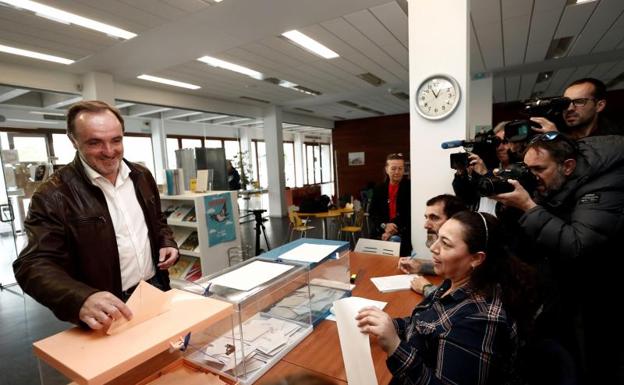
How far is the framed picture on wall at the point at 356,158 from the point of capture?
1191cm

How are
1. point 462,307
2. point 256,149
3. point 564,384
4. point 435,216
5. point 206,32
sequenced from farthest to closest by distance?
1. point 256,149
2. point 206,32
3. point 435,216
4. point 462,307
5. point 564,384

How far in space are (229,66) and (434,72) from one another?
368 cm

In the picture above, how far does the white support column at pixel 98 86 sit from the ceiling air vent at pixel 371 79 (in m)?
4.35

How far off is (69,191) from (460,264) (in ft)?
5.32

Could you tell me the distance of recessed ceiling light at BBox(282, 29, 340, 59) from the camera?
391 centimetres

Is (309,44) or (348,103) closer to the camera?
(309,44)

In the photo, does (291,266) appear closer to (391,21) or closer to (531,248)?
(531,248)

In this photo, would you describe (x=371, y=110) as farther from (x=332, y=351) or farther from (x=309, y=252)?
(x=332, y=351)

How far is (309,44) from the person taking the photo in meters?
Answer: 4.27

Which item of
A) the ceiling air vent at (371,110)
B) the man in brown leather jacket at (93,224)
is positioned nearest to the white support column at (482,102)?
the ceiling air vent at (371,110)

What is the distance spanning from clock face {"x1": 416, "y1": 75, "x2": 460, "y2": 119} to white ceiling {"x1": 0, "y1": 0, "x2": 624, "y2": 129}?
→ 132 cm

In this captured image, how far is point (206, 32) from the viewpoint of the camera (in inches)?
140

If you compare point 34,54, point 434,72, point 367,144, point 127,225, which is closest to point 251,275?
point 127,225

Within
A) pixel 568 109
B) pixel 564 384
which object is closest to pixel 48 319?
pixel 564 384
